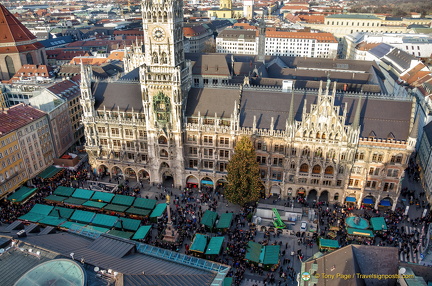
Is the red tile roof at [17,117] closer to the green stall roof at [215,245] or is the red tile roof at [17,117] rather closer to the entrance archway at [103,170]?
the entrance archway at [103,170]

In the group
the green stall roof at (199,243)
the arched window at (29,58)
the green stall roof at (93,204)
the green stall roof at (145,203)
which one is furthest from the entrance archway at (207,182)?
the arched window at (29,58)

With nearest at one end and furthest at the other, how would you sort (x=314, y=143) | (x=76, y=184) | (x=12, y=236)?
(x=12, y=236)
(x=314, y=143)
(x=76, y=184)

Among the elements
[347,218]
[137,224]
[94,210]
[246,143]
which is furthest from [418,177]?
[94,210]

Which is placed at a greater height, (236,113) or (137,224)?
(236,113)

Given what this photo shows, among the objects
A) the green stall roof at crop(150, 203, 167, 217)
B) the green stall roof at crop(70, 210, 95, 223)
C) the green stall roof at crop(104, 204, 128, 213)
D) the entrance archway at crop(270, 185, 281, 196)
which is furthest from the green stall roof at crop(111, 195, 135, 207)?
the entrance archway at crop(270, 185, 281, 196)

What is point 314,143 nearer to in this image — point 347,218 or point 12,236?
point 347,218
